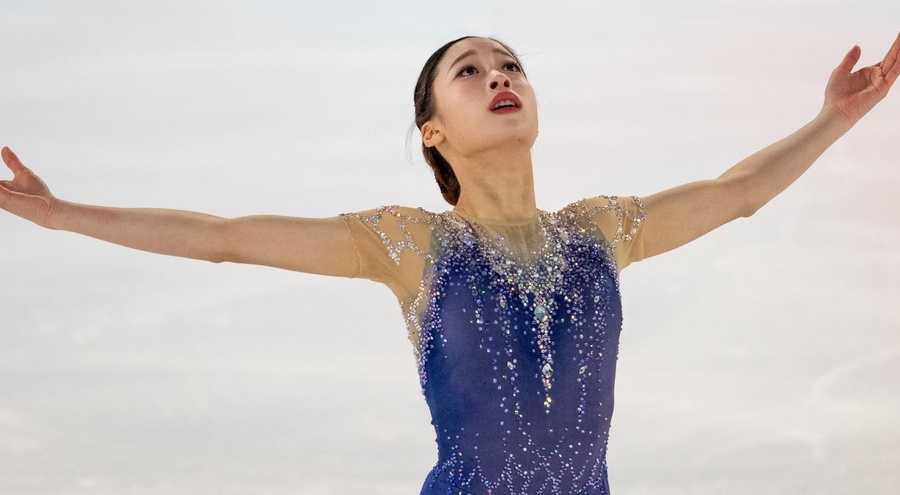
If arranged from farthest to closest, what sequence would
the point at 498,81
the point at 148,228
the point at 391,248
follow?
the point at 498,81
the point at 391,248
the point at 148,228

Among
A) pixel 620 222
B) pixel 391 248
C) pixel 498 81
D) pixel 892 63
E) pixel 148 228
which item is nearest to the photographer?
pixel 148 228

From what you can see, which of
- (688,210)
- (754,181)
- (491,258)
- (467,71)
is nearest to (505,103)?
(467,71)

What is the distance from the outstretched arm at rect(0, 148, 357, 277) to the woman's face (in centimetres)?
54

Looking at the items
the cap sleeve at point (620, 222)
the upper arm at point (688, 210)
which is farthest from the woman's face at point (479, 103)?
the upper arm at point (688, 210)

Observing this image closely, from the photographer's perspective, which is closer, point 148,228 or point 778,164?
point 148,228

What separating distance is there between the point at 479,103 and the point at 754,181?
94 centimetres

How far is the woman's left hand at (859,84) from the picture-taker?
370 cm

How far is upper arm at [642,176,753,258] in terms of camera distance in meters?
3.43

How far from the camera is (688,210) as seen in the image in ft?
11.3

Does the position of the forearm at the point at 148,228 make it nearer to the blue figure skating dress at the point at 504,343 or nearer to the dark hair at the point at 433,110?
the blue figure skating dress at the point at 504,343

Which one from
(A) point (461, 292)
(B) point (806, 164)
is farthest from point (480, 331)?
(B) point (806, 164)

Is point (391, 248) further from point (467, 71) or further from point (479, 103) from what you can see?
point (467, 71)

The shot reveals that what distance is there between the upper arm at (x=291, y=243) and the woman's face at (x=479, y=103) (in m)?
0.51

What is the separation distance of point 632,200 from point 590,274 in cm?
37
